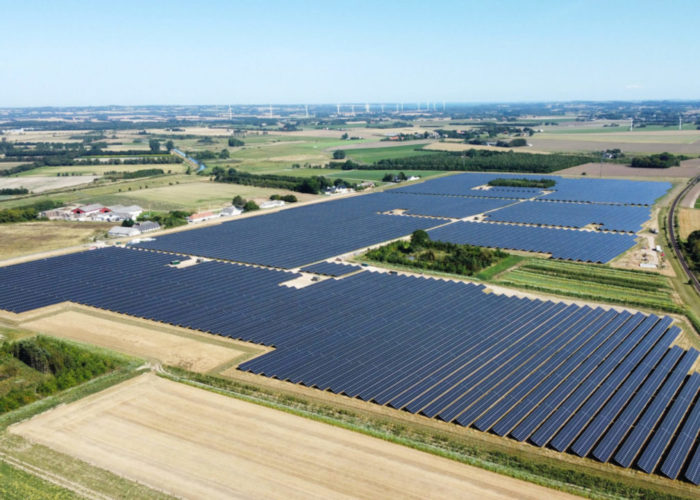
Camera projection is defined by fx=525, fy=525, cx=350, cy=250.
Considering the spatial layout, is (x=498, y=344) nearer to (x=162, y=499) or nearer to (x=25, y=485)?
(x=162, y=499)

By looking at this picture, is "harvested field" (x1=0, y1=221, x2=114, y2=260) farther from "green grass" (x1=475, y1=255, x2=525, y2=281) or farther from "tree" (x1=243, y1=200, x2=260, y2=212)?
"green grass" (x1=475, y1=255, x2=525, y2=281)

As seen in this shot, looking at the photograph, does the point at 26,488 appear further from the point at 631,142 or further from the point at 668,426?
the point at 631,142

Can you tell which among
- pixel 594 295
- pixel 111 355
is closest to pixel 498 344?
pixel 594 295

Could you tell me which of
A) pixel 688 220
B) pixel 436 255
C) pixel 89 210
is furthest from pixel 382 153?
pixel 436 255

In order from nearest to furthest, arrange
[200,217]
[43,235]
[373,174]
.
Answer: [43,235] → [200,217] → [373,174]

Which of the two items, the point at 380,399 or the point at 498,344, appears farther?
the point at 498,344

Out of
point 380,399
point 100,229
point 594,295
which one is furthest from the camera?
point 100,229

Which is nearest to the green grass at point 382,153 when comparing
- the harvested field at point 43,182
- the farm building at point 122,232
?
the harvested field at point 43,182
